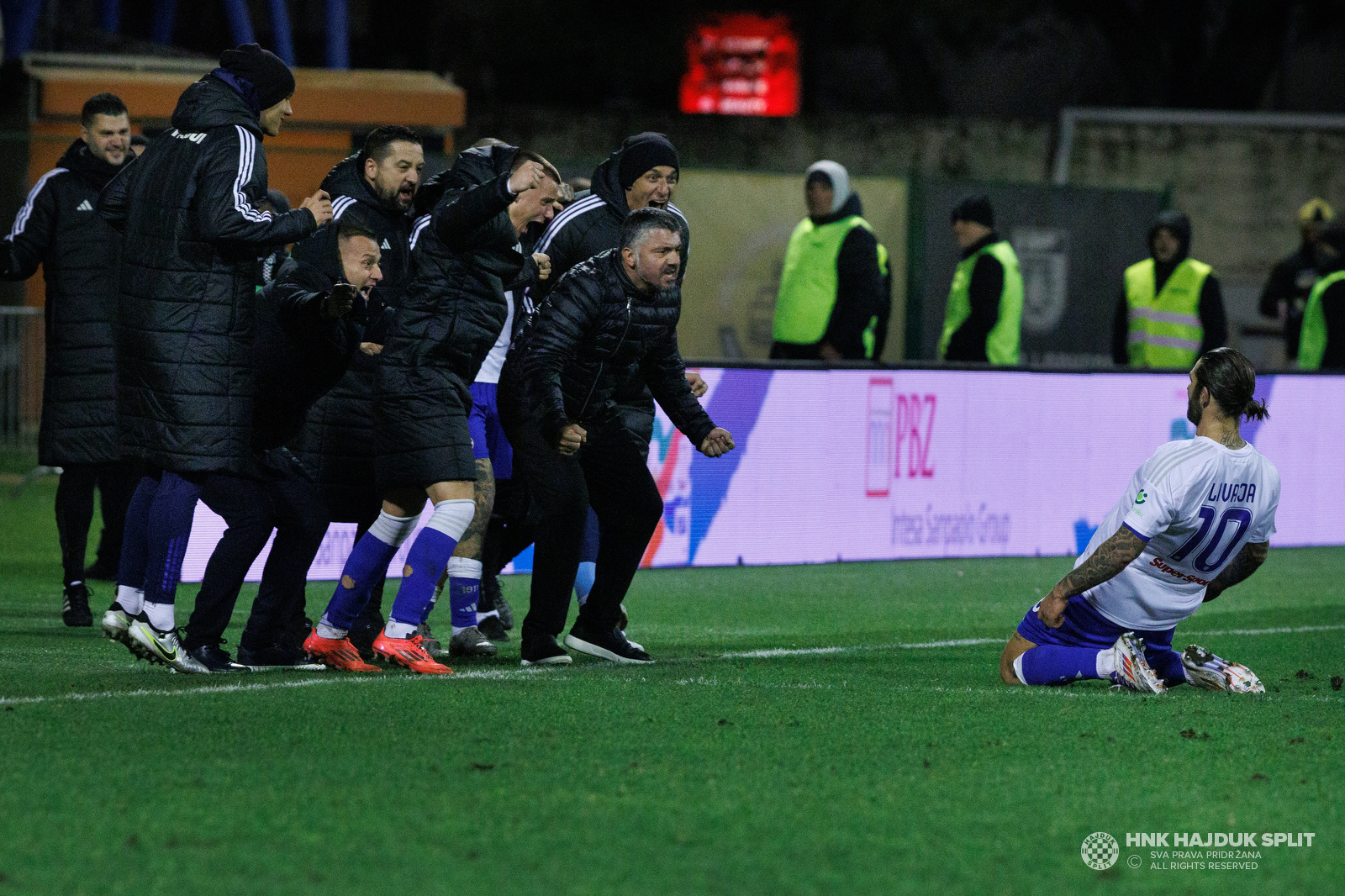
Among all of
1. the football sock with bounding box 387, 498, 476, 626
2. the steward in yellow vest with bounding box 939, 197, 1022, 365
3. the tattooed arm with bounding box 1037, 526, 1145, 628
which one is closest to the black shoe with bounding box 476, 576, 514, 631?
the football sock with bounding box 387, 498, 476, 626

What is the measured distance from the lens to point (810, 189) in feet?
42.7

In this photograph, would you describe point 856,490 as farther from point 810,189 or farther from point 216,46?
point 216,46

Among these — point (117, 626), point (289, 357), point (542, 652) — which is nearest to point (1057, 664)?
point (542, 652)

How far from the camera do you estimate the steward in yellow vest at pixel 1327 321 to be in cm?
1469

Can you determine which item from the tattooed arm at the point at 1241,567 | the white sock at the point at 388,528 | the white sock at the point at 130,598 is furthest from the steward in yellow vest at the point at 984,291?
the white sock at the point at 130,598

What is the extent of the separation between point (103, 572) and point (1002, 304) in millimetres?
6235

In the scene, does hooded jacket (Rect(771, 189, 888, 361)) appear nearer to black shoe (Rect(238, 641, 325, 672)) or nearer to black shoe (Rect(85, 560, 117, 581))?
black shoe (Rect(85, 560, 117, 581))

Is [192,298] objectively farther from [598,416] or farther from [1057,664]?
[1057,664]

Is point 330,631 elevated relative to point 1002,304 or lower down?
lower down

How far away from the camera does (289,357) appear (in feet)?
22.6

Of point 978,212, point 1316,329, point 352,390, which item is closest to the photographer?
point 352,390

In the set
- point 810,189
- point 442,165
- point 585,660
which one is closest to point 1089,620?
point 585,660

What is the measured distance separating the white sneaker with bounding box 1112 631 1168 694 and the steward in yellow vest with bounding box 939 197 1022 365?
21.1 ft

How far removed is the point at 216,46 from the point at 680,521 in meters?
23.9
